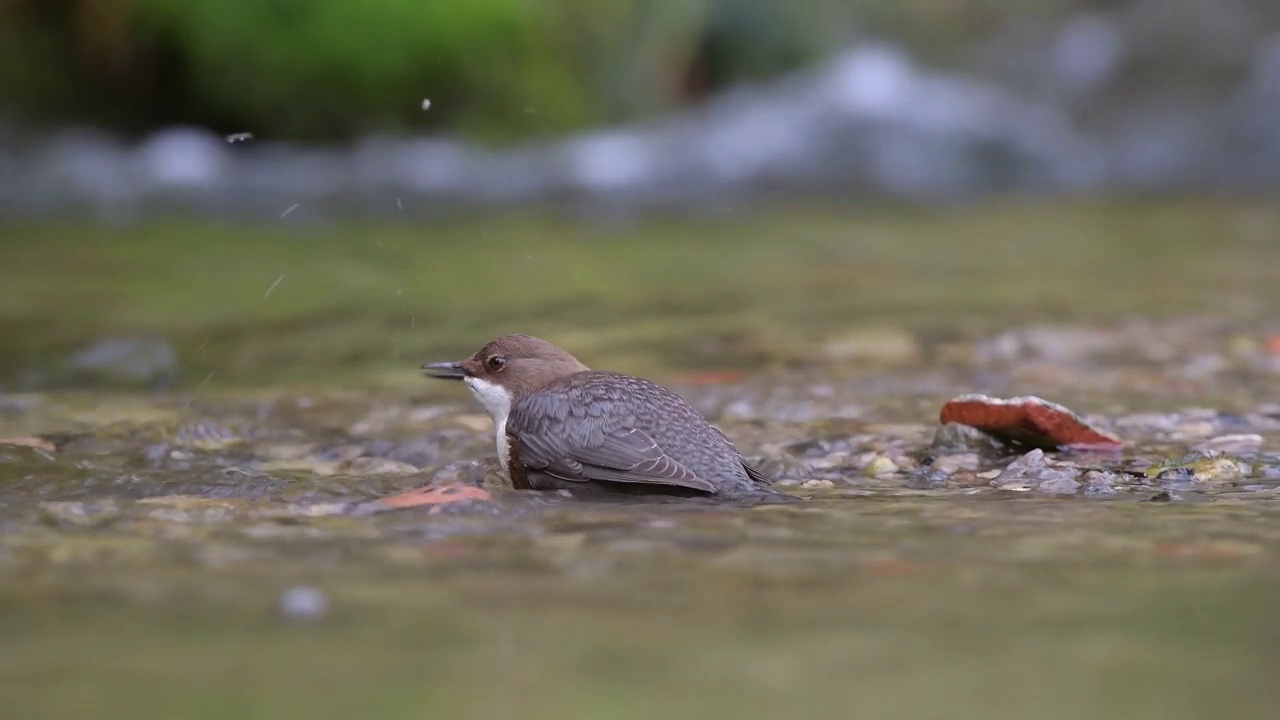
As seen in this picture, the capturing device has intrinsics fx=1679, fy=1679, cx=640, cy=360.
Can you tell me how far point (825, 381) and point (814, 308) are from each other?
200 centimetres

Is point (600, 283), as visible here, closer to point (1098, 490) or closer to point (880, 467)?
point (880, 467)

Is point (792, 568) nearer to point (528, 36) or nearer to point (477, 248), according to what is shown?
point (477, 248)

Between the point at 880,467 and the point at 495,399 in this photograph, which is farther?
the point at 495,399

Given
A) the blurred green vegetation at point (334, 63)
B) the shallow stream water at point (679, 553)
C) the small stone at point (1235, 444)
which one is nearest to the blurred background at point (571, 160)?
the blurred green vegetation at point (334, 63)

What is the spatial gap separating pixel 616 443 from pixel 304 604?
149 centimetres

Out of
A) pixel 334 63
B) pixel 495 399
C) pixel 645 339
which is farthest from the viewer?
pixel 334 63

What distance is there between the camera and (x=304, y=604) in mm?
2928

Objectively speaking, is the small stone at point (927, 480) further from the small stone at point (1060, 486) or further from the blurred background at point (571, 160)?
the blurred background at point (571, 160)

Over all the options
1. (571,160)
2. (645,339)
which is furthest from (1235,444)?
(571,160)

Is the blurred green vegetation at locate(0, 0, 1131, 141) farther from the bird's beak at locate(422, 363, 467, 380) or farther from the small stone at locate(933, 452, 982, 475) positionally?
the small stone at locate(933, 452, 982, 475)

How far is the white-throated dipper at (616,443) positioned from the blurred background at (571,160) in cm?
213

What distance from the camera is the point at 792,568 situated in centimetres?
319

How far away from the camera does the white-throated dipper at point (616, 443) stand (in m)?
4.21

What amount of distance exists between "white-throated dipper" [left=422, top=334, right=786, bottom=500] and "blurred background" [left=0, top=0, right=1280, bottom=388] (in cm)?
213
